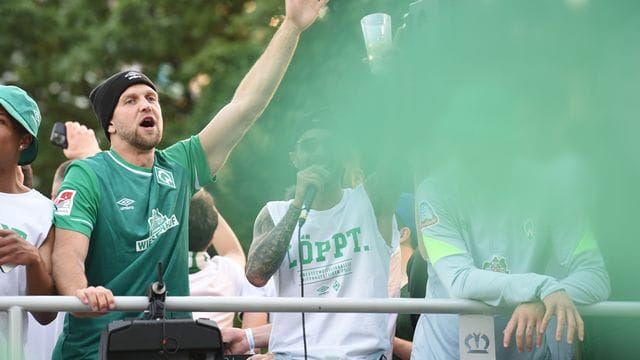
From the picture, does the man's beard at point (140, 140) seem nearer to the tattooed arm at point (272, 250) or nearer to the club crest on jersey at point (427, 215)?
the tattooed arm at point (272, 250)

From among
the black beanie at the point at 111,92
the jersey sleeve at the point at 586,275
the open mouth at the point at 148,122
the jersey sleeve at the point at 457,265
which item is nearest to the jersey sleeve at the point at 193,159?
the open mouth at the point at 148,122

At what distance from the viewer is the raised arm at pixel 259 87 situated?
4.43 metres

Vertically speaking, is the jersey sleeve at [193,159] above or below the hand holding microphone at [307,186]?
above

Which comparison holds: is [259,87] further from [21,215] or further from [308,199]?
[21,215]

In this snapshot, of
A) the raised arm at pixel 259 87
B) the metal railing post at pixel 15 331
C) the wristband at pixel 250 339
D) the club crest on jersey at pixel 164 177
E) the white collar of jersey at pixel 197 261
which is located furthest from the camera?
the white collar of jersey at pixel 197 261

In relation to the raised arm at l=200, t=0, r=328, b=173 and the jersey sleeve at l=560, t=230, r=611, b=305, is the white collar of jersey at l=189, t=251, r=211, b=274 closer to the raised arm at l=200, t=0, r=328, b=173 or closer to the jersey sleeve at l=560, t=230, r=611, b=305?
the raised arm at l=200, t=0, r=328, b=173

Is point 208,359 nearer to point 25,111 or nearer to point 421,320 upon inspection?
point 421,320

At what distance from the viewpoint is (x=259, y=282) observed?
4.37m

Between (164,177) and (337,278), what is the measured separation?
0.72m

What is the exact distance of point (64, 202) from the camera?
3.95 m

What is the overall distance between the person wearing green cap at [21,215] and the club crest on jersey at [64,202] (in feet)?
0.09

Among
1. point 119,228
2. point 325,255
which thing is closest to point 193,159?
point 119,228

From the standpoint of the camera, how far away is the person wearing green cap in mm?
3635

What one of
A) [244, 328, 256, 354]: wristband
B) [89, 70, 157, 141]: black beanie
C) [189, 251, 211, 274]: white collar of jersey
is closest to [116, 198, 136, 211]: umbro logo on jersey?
[89, 70, 157, 141]: black beanie
